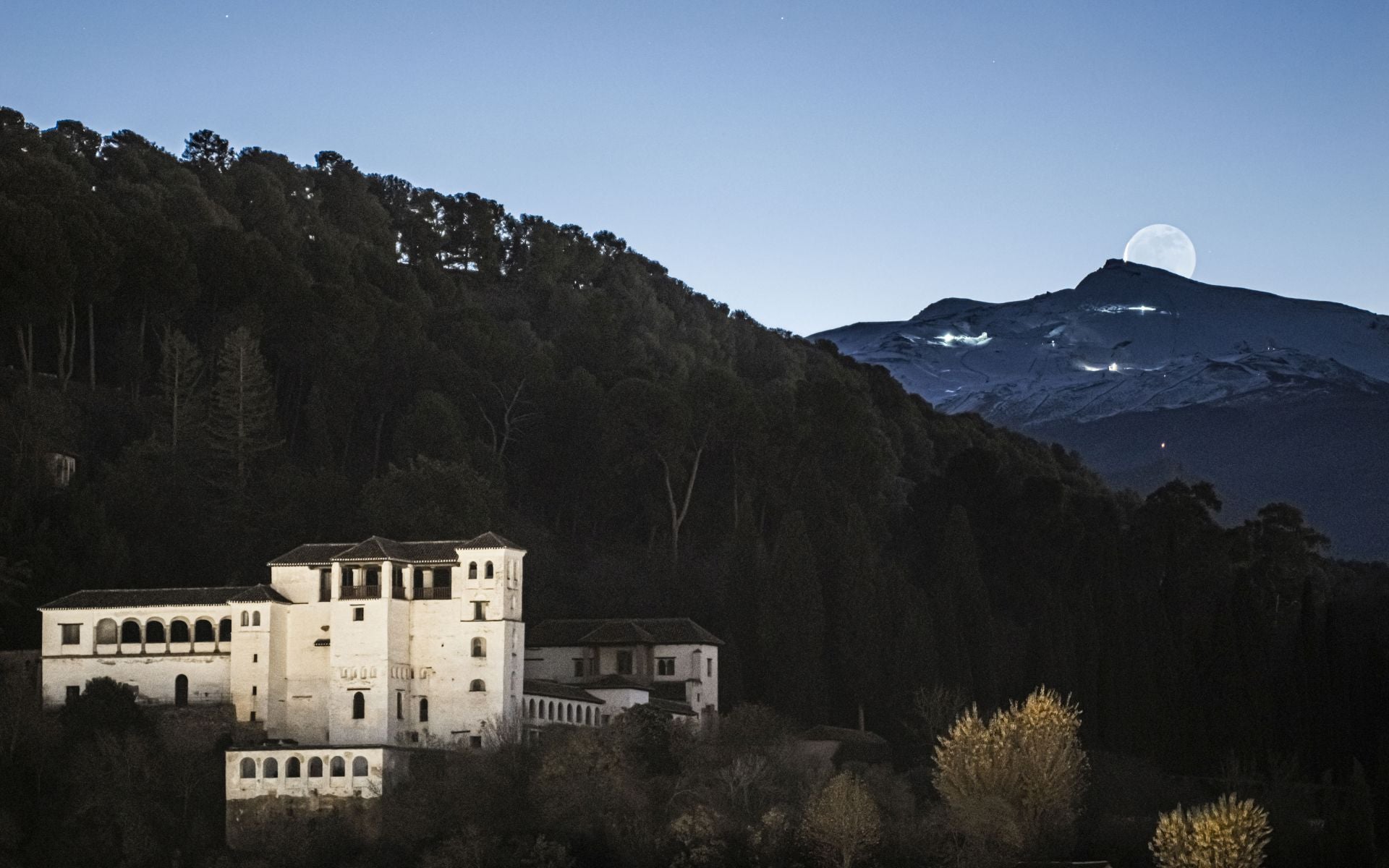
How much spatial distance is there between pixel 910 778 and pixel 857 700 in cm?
494

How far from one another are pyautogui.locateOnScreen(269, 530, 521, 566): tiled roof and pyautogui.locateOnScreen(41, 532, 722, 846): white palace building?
0.15 feet

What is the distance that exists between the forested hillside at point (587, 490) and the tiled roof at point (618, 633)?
2.11 m

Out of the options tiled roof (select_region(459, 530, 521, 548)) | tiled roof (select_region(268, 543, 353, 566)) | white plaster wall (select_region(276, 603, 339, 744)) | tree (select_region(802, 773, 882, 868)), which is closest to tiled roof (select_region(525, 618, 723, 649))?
tiled roof (select_region(459, 530, 521, 548))

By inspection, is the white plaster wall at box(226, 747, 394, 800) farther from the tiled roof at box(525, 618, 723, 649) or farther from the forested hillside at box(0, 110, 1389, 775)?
the tiled roof at box(525, 618, 723, 649)

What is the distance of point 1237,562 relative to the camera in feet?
245

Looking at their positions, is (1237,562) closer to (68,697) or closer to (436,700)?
(436,700)

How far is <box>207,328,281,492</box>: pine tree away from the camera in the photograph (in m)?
62.2

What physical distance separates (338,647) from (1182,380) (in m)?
81.3

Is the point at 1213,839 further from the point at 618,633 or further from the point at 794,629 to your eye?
the point at 618,633

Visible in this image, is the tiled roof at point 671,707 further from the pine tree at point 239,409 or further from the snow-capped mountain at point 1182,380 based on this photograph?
the snow-capped mountain at point 1182,380

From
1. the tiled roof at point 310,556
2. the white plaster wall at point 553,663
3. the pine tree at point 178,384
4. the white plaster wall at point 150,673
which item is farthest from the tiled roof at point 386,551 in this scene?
the pine tree at point 178,384

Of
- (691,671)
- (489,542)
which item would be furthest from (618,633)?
(489,542)

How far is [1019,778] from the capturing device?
49.0 meters

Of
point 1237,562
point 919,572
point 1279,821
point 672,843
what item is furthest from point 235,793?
point 1237,562
